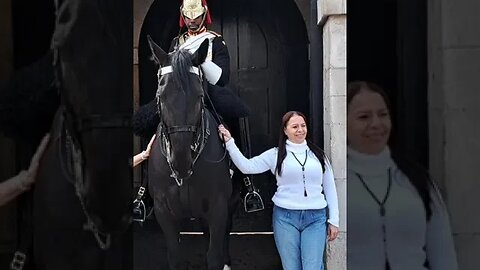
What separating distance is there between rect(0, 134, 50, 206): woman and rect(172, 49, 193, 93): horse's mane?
177cm

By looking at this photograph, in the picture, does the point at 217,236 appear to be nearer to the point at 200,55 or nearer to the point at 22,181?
the point at 200,55

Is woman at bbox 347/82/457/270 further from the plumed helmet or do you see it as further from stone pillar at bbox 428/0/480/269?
the plumed helmet

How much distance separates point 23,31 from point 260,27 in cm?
337

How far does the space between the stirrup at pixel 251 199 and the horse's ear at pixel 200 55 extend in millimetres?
647

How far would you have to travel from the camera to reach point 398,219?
910 mm

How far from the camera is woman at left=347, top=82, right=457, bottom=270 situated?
900 millimetres

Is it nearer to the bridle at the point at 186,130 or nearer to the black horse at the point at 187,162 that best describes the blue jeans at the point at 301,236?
the black horse at the point at 187,162

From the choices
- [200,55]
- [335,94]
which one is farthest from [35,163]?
[335,94]

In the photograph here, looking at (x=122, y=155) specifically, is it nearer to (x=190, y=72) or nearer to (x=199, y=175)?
(x=190, y=72)

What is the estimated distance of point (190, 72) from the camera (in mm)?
2807

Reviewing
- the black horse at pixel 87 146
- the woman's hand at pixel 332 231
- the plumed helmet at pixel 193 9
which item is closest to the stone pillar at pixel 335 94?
the woman's hand at pixel 332 231

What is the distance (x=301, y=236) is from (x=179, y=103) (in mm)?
784

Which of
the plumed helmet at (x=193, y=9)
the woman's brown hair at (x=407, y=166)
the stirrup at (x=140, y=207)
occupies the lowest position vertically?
the stirrup at (x=140, y=207)

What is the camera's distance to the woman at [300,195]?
9.62 feet
